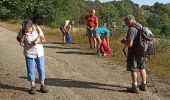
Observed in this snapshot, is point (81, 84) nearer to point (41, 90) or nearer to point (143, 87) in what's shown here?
point (41, 90)

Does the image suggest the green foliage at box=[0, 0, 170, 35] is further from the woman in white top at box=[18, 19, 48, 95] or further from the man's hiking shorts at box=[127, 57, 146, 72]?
the man's hiking shorts at box=[127, 57, 146, 72]

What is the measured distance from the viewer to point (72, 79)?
11195 mm

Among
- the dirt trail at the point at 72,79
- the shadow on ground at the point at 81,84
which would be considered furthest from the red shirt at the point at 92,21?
the shadow on ground at the point at 81,84

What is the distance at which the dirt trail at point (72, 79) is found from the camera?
9422 mm

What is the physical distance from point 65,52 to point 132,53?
744cm

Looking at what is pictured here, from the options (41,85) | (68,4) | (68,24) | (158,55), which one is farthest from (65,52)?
(68,4)

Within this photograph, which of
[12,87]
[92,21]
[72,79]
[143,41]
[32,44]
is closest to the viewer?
[32,44]

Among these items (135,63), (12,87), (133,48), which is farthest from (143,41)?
(12,87)

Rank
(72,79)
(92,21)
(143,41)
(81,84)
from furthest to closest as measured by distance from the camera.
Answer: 1. (92,21)
2. (72,79)
3. (81,84)
4. (143,41)

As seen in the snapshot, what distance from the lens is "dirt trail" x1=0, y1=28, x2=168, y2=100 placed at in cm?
942

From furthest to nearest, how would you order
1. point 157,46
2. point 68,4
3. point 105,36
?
point 68,4 → point 157,46 → point 105,36

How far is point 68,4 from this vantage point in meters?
57.3

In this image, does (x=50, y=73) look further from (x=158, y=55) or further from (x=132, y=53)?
(x=158, y=55)

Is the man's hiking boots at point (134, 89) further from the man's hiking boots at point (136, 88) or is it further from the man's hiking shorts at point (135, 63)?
the man's hiking shorts at point (135, 63)
